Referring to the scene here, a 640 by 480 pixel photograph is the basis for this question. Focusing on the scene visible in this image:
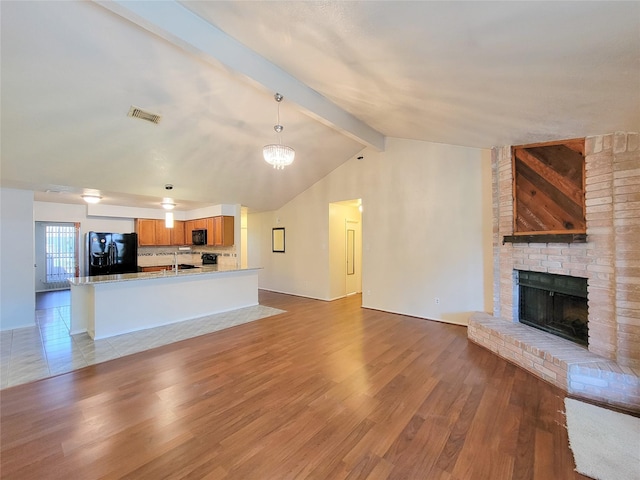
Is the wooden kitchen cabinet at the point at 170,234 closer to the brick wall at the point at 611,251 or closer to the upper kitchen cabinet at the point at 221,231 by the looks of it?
the upper kitchen cabinet at the point at 221,231

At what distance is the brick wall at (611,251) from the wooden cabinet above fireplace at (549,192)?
0.13 meters

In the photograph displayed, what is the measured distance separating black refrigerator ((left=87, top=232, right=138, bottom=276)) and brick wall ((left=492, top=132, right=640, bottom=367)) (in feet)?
29.0

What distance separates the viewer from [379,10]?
175 centimetres

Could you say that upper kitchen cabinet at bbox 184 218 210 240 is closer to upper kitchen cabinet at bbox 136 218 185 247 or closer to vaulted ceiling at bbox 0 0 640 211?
upper kitchen cabinet at bbox 136 218 185 247

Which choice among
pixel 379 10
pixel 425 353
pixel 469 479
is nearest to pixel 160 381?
pixel 469 479

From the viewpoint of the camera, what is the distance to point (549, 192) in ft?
11.1

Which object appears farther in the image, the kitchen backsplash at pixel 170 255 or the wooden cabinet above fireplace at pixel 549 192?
the kitchen backsplash at pixel 170 255

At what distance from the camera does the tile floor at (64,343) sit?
3074 mm

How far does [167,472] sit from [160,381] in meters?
1.32

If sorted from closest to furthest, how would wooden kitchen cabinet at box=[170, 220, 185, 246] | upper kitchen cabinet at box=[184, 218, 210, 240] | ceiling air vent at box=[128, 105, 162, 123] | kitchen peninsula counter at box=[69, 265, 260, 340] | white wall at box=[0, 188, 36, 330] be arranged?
ceiling air vent at box=[128, 105, 162, 123] < kitchen peninsula counter at box=[69, 265, 260, 340] < white wall at box=[0, 188, 36, 330] < upper kitchen cabinet at box=[184, 218, 210, 240] < wooden kitchen cabinet at box=[170, 220, 185, 246]

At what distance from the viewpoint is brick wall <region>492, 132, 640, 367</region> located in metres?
2.58

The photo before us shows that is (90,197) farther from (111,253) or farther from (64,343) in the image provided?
(64,343)

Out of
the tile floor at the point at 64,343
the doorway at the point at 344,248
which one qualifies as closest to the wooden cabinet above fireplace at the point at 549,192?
the doorway at the point at 344,248

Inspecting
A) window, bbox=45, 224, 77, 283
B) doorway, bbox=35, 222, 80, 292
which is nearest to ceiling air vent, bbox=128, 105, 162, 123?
doorway, bbox=35, 222, 80, 292
